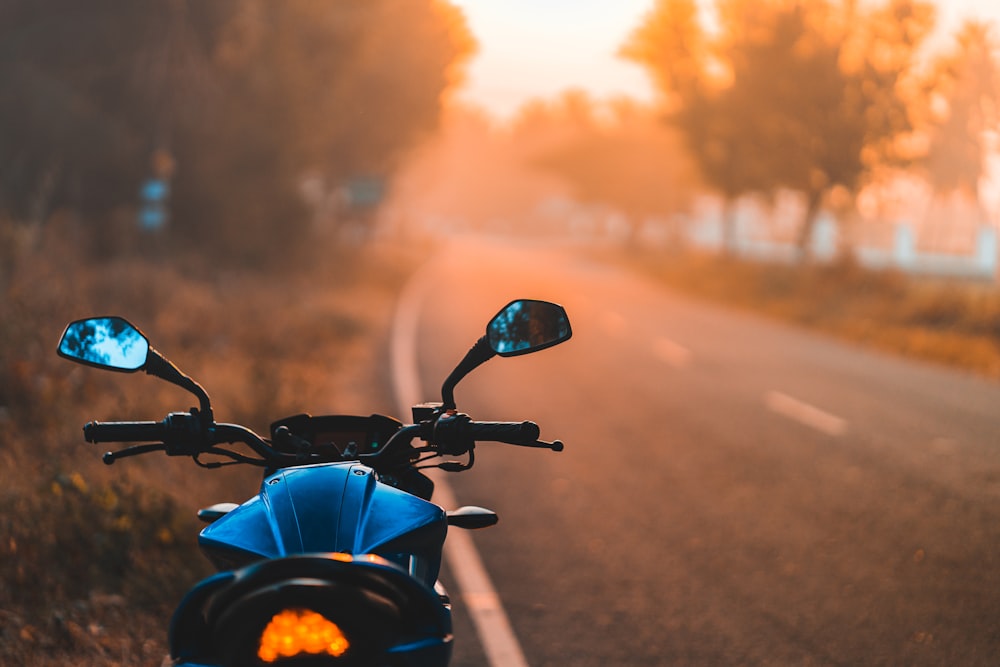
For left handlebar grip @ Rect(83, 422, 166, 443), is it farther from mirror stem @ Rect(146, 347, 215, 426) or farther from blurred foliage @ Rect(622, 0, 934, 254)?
blurred foliage @ Rect(622, 0, 934, 254)

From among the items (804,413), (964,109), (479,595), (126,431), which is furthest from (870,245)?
(126,431)

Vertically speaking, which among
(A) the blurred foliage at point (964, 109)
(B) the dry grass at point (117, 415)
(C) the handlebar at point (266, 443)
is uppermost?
(A) the blurred foliage at point (964, 109)

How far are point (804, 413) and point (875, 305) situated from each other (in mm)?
14456

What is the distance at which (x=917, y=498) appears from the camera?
809cm

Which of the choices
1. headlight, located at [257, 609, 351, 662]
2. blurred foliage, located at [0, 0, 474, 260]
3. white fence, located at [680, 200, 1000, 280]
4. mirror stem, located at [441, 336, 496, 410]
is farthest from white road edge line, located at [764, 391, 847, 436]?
white fence, located at [680, 200, 1000, 280]

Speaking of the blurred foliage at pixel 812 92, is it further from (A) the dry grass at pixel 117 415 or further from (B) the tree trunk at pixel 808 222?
(A) the dry grass at pixel 117 415

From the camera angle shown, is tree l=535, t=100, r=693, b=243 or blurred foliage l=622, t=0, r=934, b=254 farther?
tree l=535, t=100, r=693, b=243

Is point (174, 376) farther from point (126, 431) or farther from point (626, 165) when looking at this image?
point (626, 165)

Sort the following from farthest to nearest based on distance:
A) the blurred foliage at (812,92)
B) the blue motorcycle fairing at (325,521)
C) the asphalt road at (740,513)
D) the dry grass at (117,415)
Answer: the blurred foliage at (812,92), the asphalt road at (740,513), the dry grass at (117,415), the blue motorcycle fairing at (325,521)

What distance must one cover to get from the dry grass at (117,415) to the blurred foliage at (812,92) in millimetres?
18015

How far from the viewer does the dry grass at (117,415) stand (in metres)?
4.89

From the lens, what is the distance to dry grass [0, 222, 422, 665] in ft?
16.0

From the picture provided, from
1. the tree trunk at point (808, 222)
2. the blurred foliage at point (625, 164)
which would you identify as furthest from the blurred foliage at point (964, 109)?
the blurred foliage at point (625, 164)

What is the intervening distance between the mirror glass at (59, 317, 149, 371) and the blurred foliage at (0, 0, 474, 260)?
464 inches
